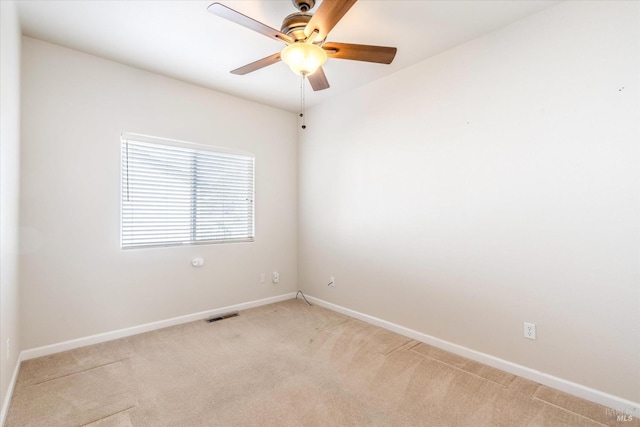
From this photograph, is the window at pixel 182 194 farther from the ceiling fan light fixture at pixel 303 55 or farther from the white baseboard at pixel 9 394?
the ceiling fan light fixture at pixel 303 55

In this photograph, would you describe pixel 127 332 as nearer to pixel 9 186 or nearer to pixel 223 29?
pixel 9 186

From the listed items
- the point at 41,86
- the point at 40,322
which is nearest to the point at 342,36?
the point at 41,86

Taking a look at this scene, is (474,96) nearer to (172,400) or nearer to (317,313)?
(317,313)

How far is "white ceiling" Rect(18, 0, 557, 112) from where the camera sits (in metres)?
2.19

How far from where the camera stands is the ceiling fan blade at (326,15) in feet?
5.10

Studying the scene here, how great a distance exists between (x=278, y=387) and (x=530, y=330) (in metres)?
1.90

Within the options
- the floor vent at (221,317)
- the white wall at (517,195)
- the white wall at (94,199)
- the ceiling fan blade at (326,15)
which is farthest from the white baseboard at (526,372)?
the ceiling fan blade at (326,15)

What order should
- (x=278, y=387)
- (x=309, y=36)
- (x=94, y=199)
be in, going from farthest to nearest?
(x=94, y=199) < (x=278, y=387) < (x=309, y=36)

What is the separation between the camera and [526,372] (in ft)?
7.49

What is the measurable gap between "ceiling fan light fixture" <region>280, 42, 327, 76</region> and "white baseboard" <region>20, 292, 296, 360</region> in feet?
9.62

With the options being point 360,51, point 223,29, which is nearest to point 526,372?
point 360,51

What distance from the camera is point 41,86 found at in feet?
8.69

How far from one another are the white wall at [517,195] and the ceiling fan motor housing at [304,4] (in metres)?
1.41

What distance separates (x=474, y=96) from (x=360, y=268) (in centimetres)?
209
